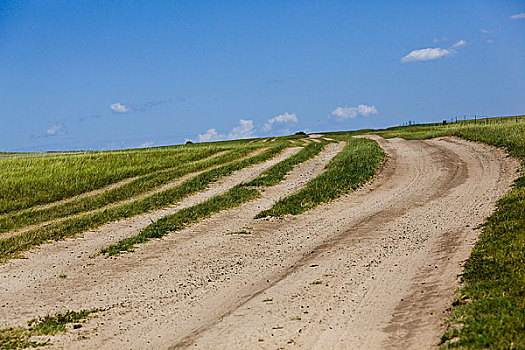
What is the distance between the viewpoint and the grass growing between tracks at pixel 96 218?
14.5 m

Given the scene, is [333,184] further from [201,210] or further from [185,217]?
[185,217]

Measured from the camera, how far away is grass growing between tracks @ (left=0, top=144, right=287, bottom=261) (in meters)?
14.5

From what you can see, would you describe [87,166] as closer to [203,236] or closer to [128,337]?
[203,236]

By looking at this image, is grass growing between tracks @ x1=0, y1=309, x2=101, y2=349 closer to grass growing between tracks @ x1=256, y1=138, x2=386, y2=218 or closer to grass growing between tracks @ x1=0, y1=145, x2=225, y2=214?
grass growing between tracks @ x1=256, y1=138, x2=386, y2=218

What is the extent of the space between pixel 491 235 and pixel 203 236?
24.0 ft

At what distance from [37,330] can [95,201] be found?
1450cm

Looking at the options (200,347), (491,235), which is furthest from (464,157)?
(200,347)

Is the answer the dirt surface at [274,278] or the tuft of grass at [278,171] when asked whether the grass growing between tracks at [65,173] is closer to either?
the tuft of grass at [278,171]

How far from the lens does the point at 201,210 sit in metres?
17.1

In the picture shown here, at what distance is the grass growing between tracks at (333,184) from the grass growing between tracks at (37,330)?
26.1 feet

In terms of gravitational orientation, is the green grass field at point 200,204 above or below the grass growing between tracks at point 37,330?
above

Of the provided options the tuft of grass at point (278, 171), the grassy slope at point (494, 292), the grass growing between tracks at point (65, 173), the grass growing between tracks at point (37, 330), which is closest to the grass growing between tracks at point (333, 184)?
the tuft of grass at point (278, 171)

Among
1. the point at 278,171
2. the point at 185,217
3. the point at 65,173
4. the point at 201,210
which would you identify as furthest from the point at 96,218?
the point at 65,173

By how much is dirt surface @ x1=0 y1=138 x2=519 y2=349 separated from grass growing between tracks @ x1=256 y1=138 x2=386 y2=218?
0.59 meters
